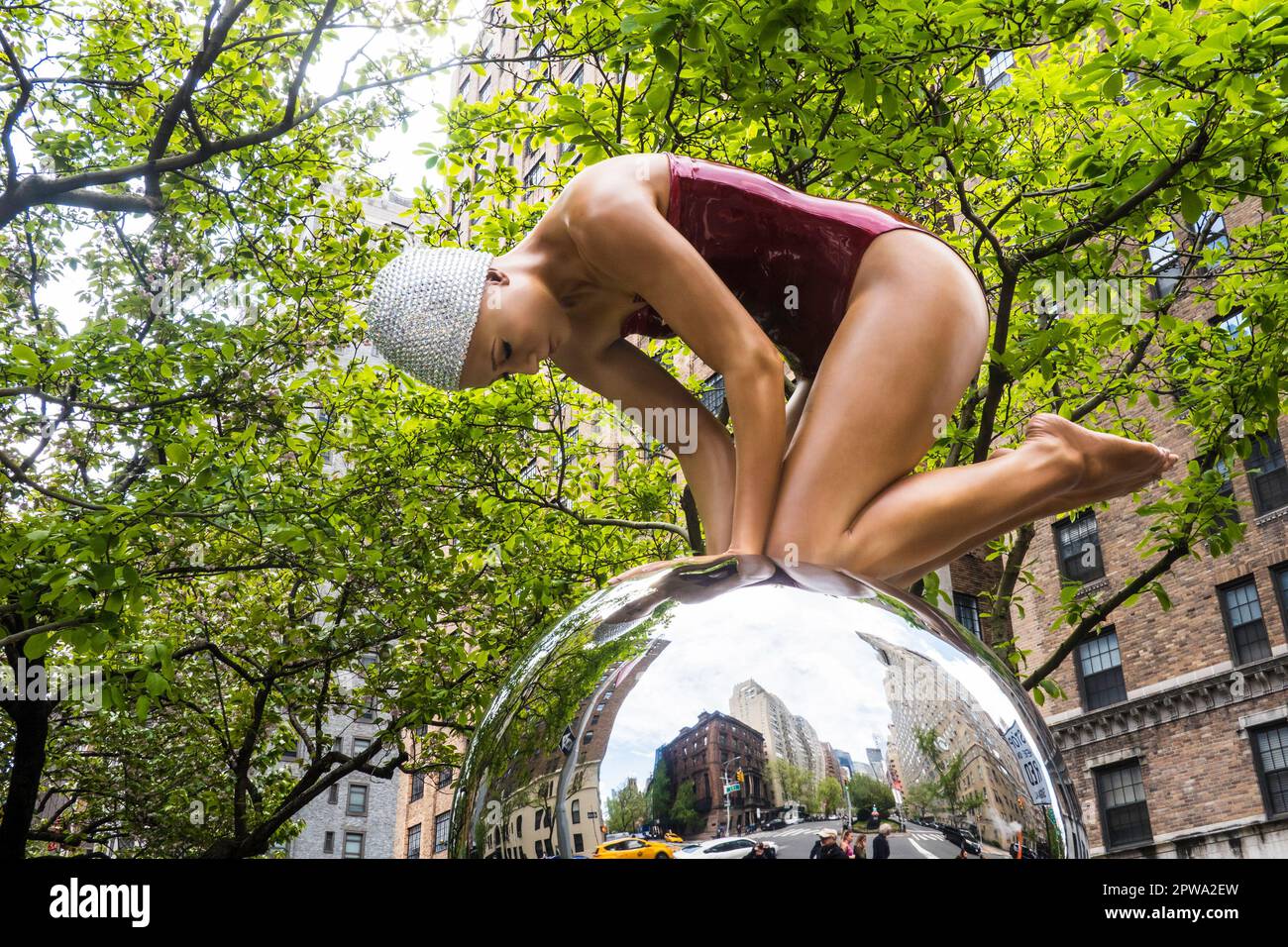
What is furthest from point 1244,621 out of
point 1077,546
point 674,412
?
point 674,412

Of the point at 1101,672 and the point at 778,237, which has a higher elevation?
the point at 1101,672

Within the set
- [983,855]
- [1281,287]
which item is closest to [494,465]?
[1281,287]

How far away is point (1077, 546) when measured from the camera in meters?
25.3

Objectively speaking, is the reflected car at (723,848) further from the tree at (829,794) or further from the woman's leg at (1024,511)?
the woman's leg at (1024,511)

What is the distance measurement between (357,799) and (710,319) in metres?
46.3

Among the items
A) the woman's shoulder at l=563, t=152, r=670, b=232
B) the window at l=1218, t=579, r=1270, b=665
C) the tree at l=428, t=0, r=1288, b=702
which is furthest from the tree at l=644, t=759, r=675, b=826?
the window at l=1218, t=579, r=1270, b=665

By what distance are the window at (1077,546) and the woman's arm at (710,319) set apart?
23816 mm

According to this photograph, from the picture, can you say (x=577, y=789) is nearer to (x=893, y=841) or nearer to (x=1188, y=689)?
(x=893, y=841)

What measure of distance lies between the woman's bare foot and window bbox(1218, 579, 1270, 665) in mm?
22036

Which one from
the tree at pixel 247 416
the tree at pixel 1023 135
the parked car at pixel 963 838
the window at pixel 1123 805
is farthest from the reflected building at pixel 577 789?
the window at pixel 1123 805

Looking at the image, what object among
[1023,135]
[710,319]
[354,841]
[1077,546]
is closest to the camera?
[710,319]

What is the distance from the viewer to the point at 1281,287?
7160 millimetres

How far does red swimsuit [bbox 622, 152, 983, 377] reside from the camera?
262 cm
